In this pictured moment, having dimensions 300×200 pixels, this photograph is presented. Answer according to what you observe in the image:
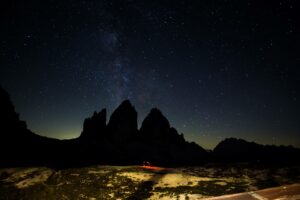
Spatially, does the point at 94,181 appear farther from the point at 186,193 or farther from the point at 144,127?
the point at 144,127

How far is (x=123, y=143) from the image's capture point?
531 ft

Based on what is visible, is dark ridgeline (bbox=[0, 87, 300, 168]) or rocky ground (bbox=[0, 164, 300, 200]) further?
A: dark ridgeline (bbox=[0, 87, 300, 168])

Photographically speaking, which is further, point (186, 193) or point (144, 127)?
point (144, 127)

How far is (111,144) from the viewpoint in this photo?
6038 inches

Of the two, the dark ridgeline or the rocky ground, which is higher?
the dark ridgeline

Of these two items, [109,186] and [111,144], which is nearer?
[109,186]

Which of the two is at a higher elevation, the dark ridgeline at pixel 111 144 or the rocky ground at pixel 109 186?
the dark ridgeline at pixel 111 144

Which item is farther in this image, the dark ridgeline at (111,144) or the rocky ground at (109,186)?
the dark ridgeline at (111,144)

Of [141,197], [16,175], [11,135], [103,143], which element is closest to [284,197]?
[141,197]

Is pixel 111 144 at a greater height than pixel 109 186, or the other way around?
pixel 111 144

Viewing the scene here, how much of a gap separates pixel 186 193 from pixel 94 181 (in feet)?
52.7

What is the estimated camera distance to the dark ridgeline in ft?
322

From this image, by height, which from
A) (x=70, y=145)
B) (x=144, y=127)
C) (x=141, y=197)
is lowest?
(x=141, y=197)

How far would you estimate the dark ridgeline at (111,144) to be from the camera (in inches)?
3863
